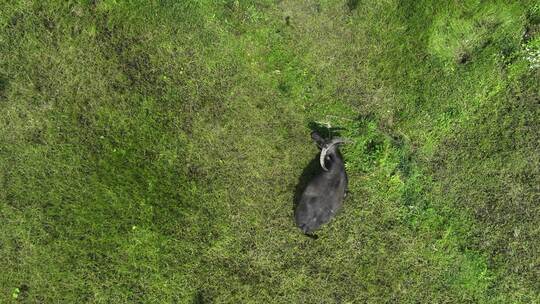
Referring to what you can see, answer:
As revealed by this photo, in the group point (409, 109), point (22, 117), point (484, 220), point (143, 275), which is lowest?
point (143, 275)

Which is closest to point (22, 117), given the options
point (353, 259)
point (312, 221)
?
point (312, 221)

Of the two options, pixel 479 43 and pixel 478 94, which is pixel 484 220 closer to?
pixel 478 94

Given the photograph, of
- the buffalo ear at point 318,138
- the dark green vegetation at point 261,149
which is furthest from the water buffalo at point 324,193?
the dark green vegetation at point 261,149

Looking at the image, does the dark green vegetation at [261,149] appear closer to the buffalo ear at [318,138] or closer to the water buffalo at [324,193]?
the buffalo ear at [318,138]

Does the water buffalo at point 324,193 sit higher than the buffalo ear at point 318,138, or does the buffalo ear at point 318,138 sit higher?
the buffalo ear at point 318,138

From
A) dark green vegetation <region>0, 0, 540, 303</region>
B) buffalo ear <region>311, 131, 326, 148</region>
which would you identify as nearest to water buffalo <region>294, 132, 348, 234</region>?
buffalo ear <region>311, 131, 326, 148</region>

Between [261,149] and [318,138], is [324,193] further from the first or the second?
[261,149]

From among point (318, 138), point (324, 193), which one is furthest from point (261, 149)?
point (324, 193)
